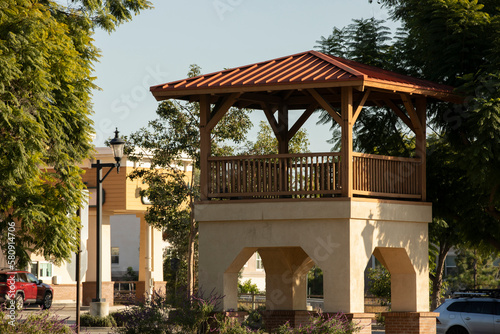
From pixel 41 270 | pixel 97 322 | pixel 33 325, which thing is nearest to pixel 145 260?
pixel 41 270

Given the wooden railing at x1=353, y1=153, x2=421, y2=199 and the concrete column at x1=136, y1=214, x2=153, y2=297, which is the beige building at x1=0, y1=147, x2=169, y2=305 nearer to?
the concrete column at x1=136, y1=214, x2=153, y2=297

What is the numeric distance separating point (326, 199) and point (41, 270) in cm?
2750

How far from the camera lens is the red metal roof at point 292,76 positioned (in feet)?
54.7

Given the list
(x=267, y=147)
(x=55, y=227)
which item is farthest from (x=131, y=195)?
(x=55, y=227)

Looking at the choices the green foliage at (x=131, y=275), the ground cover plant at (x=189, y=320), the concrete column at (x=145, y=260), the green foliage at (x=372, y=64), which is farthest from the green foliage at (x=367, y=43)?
the green foliage at (x=131, y=275)

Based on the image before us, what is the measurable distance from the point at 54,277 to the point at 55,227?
819 inches

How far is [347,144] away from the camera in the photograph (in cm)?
1689

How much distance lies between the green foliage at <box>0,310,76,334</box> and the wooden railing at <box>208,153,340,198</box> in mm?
4684

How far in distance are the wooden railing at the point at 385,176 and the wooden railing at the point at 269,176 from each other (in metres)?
0.52

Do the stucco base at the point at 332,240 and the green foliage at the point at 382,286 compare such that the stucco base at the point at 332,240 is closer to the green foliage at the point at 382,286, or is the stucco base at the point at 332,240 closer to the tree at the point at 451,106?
the tree at the point at 451,106

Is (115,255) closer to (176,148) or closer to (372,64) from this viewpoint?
(176,148)

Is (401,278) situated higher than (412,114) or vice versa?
(412,114)

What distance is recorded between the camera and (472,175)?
18109 millimetres

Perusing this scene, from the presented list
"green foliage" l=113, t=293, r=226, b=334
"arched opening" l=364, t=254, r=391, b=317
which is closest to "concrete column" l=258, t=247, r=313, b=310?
"green foliage" l=113, t=293, r=226, b=334
